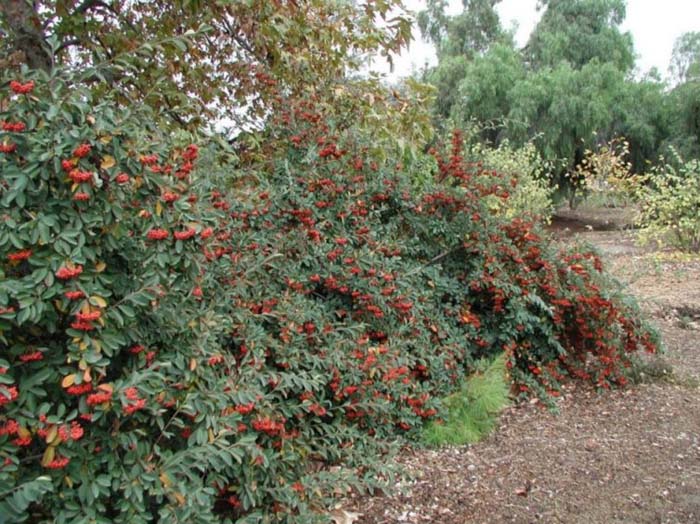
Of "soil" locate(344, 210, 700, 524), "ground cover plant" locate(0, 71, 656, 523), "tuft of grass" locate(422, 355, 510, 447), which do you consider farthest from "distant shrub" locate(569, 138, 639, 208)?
"tuft of grass" locate(422, 355, 510, 447)

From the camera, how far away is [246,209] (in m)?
3.03

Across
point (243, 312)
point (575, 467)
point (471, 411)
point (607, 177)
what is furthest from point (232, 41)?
point (607, 177)

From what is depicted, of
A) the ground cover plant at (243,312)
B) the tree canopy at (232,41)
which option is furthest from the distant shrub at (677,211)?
the tree canopy at (232,41)

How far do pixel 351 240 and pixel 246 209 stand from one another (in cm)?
58

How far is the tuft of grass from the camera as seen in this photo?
3.13 m

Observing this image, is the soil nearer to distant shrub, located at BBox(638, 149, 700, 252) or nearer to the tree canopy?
the tree canopy

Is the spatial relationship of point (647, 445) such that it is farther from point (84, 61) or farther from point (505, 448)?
point (84, 61)

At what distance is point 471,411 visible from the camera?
3322 millimetres

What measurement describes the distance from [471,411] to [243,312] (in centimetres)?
150

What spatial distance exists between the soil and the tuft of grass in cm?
6

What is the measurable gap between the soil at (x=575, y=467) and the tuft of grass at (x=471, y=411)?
0.19 feet

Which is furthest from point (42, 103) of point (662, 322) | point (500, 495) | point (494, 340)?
point (662, 322)

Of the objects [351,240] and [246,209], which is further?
[351,240]

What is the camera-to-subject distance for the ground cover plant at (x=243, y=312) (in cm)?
157
